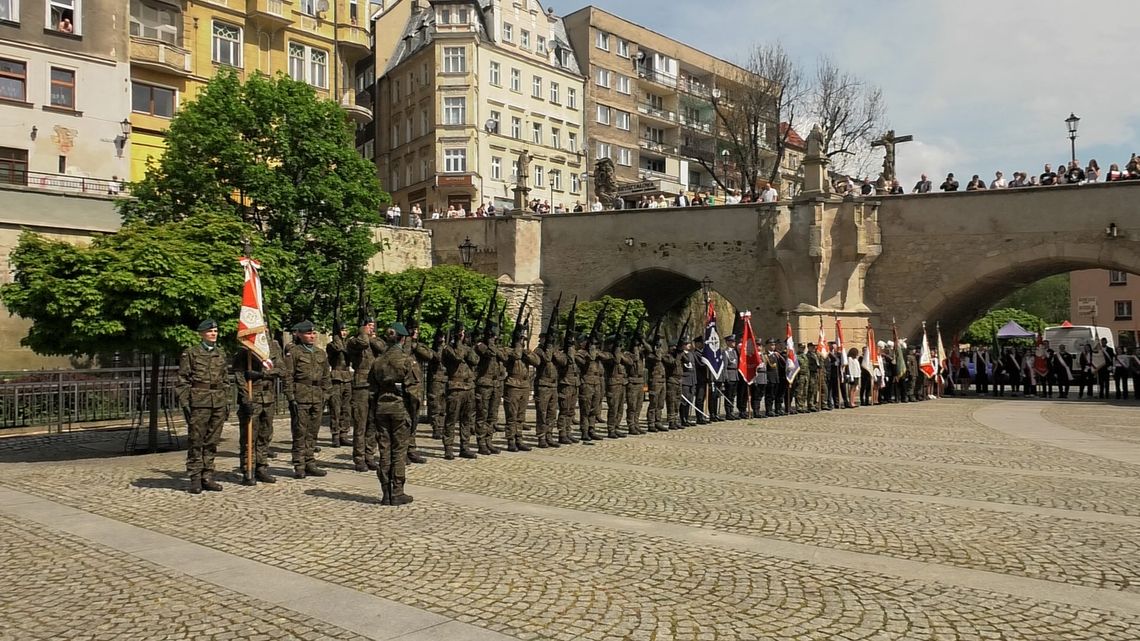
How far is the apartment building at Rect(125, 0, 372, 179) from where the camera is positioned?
31875 mm

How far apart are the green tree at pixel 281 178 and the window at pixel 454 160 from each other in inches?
835

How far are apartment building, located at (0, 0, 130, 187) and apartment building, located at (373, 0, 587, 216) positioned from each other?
16325 mm

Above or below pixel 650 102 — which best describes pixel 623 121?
below

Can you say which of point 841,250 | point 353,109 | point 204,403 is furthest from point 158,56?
point 204,403

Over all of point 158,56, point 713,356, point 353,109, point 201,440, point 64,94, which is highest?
point 158,56

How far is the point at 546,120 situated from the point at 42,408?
35.8m

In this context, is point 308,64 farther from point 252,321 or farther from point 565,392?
point 252,321

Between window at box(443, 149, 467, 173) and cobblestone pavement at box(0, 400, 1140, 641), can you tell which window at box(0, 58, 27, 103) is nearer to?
window at box(443, 149, 467, 173)

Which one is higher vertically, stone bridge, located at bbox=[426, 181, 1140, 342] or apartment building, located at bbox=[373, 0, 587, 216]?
apartment building, located at bbox=[373, 0, 587, 216]

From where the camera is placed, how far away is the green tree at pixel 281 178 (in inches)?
806

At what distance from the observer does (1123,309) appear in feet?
185

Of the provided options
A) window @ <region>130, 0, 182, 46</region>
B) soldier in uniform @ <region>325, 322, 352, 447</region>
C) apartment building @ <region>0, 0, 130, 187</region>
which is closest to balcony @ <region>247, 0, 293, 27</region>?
window @ <region>130, 0, 182, 46</region>

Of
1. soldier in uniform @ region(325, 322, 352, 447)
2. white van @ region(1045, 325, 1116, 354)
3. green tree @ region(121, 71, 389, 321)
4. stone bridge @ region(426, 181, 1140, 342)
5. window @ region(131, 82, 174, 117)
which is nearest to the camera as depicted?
soldier in uniform @ region(325, 322, 352, 447)

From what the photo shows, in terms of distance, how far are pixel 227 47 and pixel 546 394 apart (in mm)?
27539
